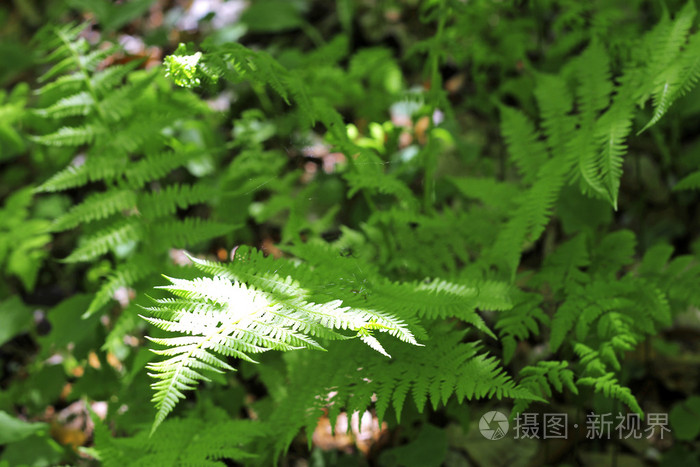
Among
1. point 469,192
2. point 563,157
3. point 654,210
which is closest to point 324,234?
point 469,192

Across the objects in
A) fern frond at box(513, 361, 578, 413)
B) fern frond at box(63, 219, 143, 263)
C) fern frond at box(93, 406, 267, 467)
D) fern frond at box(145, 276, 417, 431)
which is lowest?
fern frond at box(93, 406, 267, 467)

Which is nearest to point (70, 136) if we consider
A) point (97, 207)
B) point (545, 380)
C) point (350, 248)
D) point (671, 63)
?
point (97, 207)

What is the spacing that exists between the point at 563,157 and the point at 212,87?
3.60 feet

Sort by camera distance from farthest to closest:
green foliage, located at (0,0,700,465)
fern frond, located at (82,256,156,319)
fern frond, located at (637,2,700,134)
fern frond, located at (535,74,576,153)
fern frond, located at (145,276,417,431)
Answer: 1. fern frond, located at (535,74,576,153)
2. fern frond, located at (82,256,156,319)
3. fern frond, located at (637,2,700,134)
4. green foliage, located at (0,0,700,465)
5. fern frond, located at (145,276,417,431)

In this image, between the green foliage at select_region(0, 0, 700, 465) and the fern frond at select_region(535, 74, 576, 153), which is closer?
the green foliage at select_region(0, 0, 700, 465)

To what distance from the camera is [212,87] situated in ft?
4.62

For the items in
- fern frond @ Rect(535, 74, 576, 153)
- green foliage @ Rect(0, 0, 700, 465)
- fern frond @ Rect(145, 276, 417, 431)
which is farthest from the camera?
fern frond @ Rect(535, 74, 576, 153)

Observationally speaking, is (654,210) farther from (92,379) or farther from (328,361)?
(92,379)

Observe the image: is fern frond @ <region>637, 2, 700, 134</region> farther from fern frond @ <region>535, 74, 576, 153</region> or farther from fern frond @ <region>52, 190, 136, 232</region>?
fern frond @ <region>52, 190, 136, 232</region>

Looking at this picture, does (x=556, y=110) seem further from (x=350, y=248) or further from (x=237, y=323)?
(x=237, y=323)

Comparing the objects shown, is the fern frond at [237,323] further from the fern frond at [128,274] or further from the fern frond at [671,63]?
the fern frond at [671,63]

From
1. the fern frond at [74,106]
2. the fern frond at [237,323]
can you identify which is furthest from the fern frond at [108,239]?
the fern frond at [237,323]

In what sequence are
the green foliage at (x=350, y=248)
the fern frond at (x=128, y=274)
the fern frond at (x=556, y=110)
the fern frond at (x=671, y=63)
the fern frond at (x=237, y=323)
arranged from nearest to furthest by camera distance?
the fern frond at (x=237, y=323), the green foliage at (x=350, y=248), the fern frond at (x=671, y=63), the fern frond at (x=128, y=274), the fern frond at (x=556, y=110)

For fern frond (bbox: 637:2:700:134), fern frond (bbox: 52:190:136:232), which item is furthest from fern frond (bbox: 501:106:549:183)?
fern frond (bbox: 52:190:136:232)
